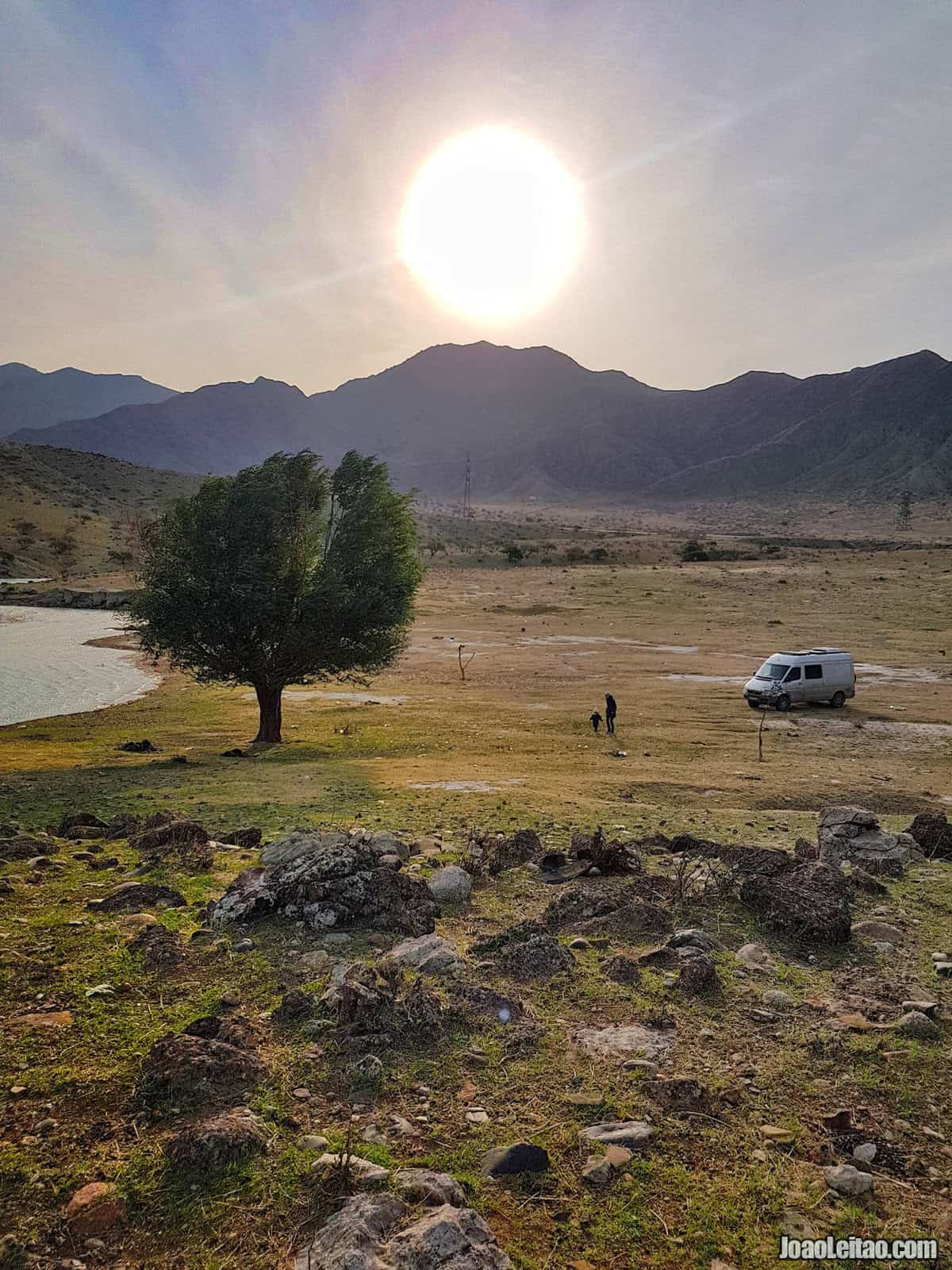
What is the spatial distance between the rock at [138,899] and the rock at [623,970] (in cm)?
471

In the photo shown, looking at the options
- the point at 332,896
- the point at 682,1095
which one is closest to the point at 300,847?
the point at 332,896

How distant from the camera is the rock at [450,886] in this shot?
924 cm

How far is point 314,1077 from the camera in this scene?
220 inches

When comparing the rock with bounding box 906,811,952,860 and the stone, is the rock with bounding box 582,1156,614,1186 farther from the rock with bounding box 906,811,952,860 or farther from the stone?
the rock with bounding box 906,811,952,860

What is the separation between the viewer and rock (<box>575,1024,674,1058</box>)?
6.08 metres

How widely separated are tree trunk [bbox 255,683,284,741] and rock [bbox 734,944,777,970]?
22602mm

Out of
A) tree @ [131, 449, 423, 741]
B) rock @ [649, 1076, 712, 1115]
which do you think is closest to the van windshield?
tree @ [131, 449, 423, 741]

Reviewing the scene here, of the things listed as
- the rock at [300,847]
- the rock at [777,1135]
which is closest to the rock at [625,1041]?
the rock at [777,1135]

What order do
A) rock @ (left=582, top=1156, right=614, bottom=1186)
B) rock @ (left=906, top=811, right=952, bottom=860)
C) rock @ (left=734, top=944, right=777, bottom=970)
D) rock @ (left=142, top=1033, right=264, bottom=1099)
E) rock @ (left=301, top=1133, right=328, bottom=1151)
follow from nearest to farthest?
rock @ (left=582, top=1156, right=614, bottom=1186), rock @ (left=301, top=1133, right=328, bottom=1151), rock @ (left=142, top=1033, right=264, bottom=1099), rock @ (left=734, top=944, right=777, bottom=970), rock @ (left=906, top=811, right=952, bottom=860)

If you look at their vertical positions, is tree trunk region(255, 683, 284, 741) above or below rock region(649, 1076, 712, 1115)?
below

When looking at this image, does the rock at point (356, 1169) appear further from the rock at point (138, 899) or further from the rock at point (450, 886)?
the rock at point (138, 899)

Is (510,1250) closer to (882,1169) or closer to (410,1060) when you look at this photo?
(410,1060)

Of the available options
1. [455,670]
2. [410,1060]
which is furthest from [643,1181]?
[455,670]

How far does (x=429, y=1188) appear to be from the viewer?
454 cm
